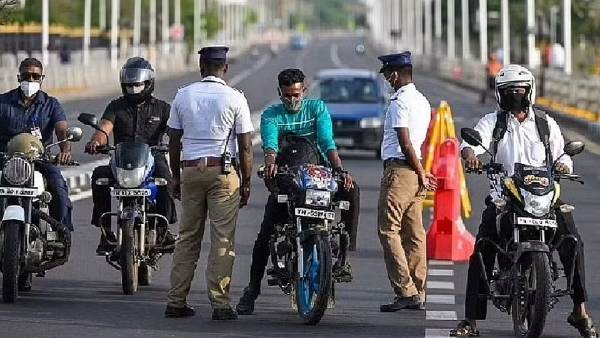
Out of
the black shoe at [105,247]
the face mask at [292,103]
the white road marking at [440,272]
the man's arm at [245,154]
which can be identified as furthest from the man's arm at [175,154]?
the white road marking at [440,272]

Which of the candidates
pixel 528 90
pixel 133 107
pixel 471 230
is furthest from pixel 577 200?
pixel 528 90

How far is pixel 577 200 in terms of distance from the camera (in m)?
24.9

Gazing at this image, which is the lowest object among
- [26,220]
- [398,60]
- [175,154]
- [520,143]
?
[26,220]

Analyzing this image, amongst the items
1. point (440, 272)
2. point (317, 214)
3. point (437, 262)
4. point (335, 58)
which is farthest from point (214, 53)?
point (335, 58)

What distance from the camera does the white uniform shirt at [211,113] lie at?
12.7 m

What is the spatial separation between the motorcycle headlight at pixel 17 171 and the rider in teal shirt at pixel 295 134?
5.67ft

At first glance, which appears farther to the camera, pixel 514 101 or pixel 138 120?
pixel 138 120

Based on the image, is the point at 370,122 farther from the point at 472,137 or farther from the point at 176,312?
the point at 472,137

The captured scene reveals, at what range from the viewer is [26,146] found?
1388 cm

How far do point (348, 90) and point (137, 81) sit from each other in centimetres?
2105

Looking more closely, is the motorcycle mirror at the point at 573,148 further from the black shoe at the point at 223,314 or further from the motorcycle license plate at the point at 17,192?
the motorcycle license plate at the point at 17,192

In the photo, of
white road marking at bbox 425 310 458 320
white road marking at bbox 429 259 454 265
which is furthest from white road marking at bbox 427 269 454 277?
white road marking at bbox 425 310 458 320

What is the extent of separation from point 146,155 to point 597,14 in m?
74.2

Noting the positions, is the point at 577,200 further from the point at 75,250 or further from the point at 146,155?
the point at 146,155
